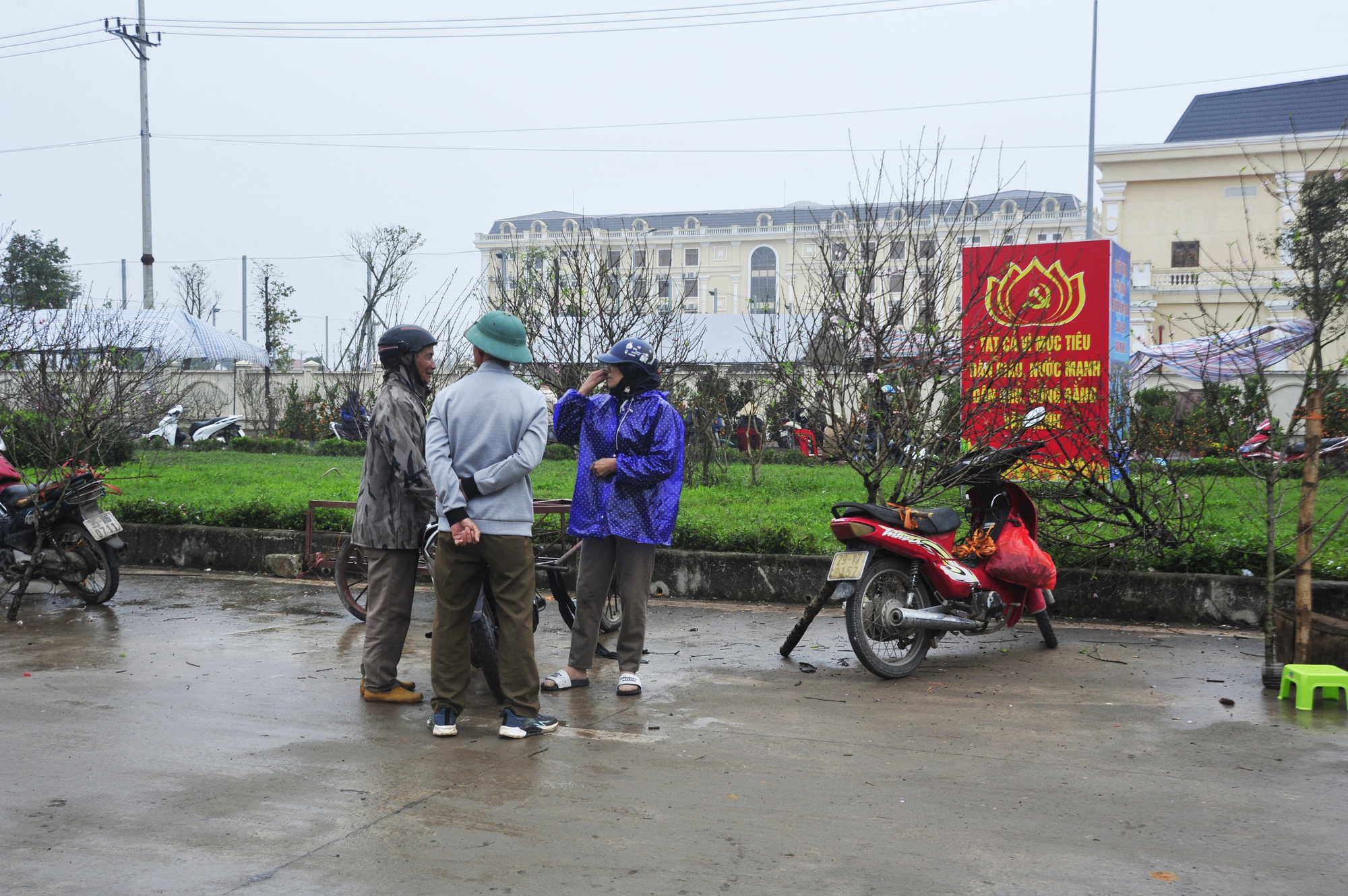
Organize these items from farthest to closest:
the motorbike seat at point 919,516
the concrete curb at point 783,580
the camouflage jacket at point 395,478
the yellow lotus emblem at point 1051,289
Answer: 1. the yellow lotus emblem at point 1051,289
2. the concrete curb at point 783,580
3. the motorbike seat at point 919,516
4. the camouflage jacket at point 395,478

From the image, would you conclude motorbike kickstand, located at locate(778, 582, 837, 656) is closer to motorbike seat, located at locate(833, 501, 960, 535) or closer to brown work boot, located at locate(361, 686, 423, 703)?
motorbike seat, located at locate(833, 501, 960, 535)

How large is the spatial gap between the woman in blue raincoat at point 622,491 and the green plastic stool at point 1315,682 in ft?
10.4

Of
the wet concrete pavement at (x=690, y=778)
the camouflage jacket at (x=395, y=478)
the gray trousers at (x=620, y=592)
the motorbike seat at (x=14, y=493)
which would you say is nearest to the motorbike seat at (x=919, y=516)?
the wet concrete pavement at (x=690, y=778)

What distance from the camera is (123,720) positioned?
17.0 feet

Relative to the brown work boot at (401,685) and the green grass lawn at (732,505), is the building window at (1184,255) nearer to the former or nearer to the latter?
the green grass lawn at (732,505)

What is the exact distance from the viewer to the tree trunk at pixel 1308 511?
5.93m

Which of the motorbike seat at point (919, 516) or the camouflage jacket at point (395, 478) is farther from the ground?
the camouflage jacket at point (395, 478)

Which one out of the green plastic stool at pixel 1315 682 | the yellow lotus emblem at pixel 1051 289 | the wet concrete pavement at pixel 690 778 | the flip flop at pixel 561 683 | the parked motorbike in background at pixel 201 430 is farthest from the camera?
the parked motorbike in background at pixel 201 430

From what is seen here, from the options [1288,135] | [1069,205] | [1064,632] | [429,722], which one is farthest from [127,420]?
[1069,205]

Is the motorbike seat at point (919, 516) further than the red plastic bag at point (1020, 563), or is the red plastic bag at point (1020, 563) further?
the red plastic bag at point (1020, 563)

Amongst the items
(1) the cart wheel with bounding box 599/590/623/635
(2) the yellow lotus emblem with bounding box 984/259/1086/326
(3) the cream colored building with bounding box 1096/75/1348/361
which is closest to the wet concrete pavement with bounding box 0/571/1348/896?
(1) the cart wheel with bounding box 599/590/623/635

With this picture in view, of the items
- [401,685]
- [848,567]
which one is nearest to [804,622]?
[848,567]

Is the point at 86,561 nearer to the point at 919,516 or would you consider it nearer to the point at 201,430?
the point at 919,516

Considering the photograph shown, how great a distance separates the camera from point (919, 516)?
21.2 ft
